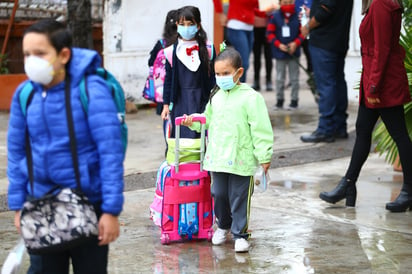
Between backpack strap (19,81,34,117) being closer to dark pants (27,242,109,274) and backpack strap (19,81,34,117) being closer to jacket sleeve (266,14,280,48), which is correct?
dark pants (27,242,109,274)

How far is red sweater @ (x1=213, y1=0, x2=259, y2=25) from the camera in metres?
11.8

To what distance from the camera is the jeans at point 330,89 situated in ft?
31.6

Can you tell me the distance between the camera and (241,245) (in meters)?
5.77

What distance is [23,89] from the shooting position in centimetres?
389

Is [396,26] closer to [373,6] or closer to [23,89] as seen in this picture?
[373,6]

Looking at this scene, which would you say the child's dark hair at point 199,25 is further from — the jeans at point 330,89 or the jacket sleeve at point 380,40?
the jeans at point 330,89

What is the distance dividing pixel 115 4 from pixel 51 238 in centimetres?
797

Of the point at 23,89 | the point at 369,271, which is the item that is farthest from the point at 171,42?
the point at 23,89

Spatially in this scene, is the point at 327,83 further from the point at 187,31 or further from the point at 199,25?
the point at 187,31

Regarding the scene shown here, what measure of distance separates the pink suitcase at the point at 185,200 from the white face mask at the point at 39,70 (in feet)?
7.52

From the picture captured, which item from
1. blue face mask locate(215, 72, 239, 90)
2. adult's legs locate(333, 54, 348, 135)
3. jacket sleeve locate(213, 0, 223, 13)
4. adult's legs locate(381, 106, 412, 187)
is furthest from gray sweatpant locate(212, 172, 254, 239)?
jacket sleeve locate(213, 0, 223, 13)

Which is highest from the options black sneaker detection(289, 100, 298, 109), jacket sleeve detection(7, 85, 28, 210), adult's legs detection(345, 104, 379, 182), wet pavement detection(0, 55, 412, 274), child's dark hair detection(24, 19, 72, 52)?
Answer: child's dark hair detection(24, 19, 72, 52)

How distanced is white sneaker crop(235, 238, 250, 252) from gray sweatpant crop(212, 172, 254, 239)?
42 millimetres

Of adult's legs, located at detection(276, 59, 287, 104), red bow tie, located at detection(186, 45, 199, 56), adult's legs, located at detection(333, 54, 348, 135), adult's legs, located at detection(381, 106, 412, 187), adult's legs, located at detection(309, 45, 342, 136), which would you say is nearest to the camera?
red bow tie, located at detection(186, 45, 199, 56)
